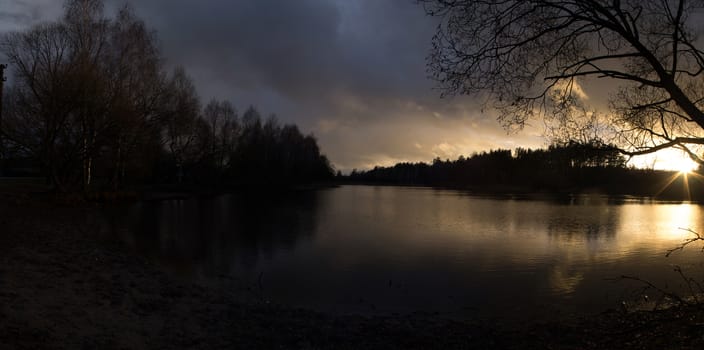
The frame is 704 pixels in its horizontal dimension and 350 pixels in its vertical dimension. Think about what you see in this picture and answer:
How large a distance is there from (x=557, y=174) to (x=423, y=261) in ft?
22.7

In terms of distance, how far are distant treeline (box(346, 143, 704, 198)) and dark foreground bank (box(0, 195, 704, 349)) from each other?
1.98 meters

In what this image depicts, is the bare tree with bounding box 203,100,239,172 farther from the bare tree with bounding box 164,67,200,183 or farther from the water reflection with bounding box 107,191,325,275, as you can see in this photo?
the water reflection with bounding box 107,191,325,275

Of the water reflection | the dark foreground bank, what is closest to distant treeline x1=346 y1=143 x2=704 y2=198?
the dark foreground bank

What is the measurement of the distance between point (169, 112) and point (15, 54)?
9.84 metres

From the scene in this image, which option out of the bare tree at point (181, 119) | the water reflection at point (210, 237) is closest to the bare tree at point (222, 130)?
the bare tree at point (181, 119)

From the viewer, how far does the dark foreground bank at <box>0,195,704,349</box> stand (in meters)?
4.95

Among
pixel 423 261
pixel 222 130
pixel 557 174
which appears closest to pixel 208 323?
pixel 557 174

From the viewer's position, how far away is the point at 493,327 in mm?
6895

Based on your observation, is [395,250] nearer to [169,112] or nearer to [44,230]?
[44,230]

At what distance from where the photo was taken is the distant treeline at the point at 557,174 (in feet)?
17.9

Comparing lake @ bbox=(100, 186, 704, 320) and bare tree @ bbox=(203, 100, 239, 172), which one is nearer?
lake @ bbox=(100, 186, 704, 320)

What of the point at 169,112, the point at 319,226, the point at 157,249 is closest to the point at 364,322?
the point at 157,249

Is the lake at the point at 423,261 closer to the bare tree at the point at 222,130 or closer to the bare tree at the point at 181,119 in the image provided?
the bare tree at the point at 181,119

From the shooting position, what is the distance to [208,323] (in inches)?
249
